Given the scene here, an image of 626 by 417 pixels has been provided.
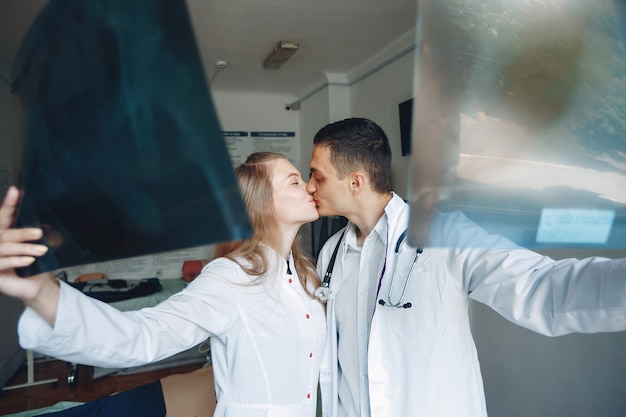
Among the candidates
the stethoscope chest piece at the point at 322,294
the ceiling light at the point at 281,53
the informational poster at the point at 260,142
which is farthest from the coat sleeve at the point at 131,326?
the informational poster at the point at 260,142

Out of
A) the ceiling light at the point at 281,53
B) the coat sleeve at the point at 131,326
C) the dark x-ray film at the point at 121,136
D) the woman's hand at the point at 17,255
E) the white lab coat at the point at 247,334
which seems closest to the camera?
the dark x-ray film at the point at 121,136

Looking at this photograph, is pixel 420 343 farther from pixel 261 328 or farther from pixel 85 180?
pixel 85 180

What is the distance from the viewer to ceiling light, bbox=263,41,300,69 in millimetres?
3213

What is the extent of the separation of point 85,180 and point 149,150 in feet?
0.28

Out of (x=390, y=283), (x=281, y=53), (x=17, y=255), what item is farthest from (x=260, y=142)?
(x=17, y=255)

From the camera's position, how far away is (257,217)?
132 centimetres

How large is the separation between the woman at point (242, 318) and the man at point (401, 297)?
0.40 ft

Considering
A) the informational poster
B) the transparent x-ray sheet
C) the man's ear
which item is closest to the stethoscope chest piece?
the man's ear

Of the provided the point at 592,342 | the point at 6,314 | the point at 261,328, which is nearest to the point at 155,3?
the point at 261,328

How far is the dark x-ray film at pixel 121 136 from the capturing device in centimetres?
34

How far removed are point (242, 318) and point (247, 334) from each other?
47 millimetres

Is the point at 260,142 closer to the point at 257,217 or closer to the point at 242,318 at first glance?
the point at 257,217

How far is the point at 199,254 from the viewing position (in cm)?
514

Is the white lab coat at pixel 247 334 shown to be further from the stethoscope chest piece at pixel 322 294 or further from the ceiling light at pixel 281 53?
the ceiling light at pixel 281 53
